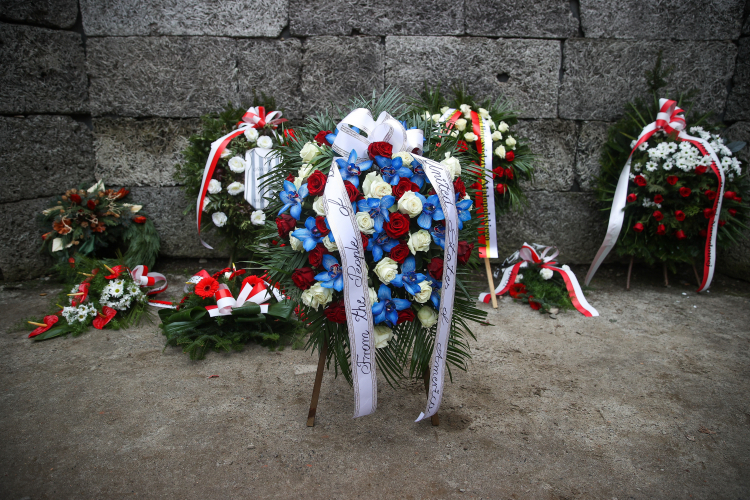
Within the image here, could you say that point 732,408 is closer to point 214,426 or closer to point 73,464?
point 214,426

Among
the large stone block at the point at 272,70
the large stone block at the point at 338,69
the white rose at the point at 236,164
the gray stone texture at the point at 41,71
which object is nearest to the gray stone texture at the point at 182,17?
the large stone block at the point at 272,70

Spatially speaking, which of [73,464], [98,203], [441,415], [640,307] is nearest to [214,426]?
[73,464]

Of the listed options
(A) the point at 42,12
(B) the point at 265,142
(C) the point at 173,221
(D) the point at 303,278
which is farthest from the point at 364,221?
(A) the point at 42,12

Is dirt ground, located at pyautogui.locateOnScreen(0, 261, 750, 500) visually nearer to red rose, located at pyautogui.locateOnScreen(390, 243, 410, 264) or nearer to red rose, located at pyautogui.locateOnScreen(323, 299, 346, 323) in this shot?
red rose, located at pyautogui.locateOnScreen(323, 299, 346, 323)

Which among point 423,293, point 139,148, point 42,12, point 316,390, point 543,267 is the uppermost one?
point 42,12

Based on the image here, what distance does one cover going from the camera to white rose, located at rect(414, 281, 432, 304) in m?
1.65

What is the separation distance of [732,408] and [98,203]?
4.30m

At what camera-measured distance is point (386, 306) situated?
167cm

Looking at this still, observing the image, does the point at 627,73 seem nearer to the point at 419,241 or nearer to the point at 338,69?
the point at 338,69

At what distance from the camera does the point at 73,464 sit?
68.7 inches

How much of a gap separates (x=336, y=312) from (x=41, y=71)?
3491 mm

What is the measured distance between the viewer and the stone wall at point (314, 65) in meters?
3.70

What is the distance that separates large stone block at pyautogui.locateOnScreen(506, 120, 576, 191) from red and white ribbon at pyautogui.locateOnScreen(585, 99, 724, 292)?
18.6 inches

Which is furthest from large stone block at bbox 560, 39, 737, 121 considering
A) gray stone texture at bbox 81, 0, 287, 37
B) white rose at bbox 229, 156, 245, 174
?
white rose at bbox 229, 156, 245, 174
